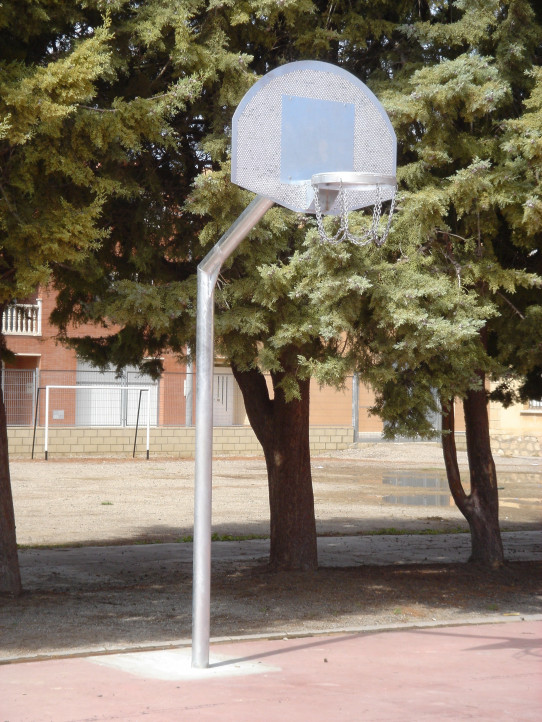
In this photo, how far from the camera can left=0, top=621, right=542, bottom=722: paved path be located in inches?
232

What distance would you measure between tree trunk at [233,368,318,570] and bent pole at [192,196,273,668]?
13.9 feet

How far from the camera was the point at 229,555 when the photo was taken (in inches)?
529

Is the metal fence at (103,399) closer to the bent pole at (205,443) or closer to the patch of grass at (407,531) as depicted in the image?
the patch of grass at (407,531)

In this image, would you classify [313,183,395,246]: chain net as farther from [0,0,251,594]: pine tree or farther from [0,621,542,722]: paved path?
[0,621,542,722]: paved path

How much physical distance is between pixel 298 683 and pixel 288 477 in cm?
498

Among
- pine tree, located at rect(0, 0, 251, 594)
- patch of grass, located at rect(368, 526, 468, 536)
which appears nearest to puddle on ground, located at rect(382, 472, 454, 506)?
patch of grass, located at rect(368, 526, 468, 536)

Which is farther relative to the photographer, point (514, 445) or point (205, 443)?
point (514, 445)

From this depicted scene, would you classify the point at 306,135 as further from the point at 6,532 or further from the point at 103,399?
Answer: the point at 103,399

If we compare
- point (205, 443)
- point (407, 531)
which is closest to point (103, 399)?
point (407, 531)

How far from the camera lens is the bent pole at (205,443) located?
6.98m

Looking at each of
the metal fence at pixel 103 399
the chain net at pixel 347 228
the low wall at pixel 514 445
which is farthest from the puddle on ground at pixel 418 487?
the chain net at pixel 347 228

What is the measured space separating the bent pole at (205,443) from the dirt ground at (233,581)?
1072 mm

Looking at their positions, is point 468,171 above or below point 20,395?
above

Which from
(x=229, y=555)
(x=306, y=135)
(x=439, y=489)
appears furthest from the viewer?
(x=439, y=489)
